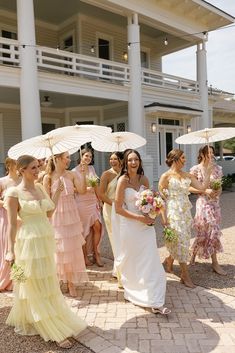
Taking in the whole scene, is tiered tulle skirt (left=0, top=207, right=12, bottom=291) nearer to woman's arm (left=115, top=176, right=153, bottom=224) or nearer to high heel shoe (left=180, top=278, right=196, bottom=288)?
woman's arm (left=115, top=176, right=153, bottom=224)

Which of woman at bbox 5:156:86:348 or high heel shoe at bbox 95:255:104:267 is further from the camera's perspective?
high heel shoe at bbox 95:255:104:267

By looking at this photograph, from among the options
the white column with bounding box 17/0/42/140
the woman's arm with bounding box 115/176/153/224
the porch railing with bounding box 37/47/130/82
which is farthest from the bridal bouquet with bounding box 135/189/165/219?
the porch railing with bounding box 37/47/130/82

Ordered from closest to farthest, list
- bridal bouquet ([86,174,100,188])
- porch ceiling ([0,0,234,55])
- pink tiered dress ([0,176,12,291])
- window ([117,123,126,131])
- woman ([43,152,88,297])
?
woman ([43,152,88,297]) → pink tiered dress ([0,176,12,291]) → bridal bouquet ([86,174,100,188]) → porch ceiling ([0,0,234,55]) → window ([117,123,126,131])

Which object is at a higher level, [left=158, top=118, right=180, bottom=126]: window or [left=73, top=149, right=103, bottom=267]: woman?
[left=158, top=118, right=180, bottom=126]: window

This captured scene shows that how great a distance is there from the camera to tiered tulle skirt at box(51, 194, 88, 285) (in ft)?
15.1

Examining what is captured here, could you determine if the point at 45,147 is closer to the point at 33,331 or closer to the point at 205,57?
the point at 33,331

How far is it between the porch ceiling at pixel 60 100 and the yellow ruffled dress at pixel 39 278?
29.2ft

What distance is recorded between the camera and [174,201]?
16.6 ft

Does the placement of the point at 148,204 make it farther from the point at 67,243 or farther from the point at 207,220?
the point at 207,220

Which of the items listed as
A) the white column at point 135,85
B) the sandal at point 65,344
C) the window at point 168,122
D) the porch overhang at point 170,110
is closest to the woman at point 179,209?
the sandal at point 65,344

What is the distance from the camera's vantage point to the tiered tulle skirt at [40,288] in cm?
344

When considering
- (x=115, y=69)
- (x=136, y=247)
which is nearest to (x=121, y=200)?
(x=136, y=247)

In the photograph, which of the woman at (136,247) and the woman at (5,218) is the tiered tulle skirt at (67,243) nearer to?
the woman at (136,247)

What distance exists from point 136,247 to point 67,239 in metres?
0.98
